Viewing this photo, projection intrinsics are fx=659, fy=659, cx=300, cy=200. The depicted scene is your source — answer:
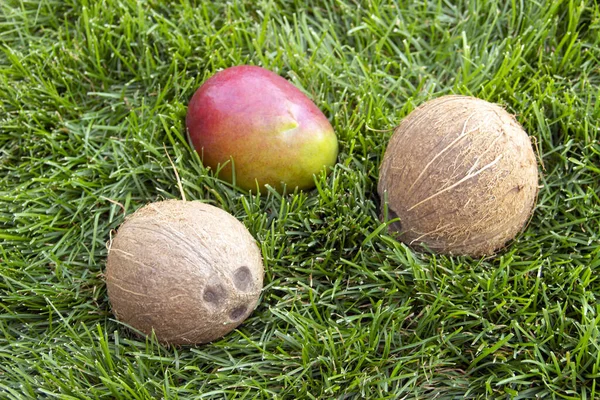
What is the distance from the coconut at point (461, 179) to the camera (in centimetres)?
259

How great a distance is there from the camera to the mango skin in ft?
9.37

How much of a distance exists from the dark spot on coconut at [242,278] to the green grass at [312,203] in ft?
0.66

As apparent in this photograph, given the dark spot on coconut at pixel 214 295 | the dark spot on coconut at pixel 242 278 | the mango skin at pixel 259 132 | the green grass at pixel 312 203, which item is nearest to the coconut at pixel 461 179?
the green grass at pixel 312 203

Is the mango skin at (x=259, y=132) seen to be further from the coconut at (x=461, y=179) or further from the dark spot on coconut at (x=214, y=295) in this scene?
the dark spot on coconut at (x=214, y=295)

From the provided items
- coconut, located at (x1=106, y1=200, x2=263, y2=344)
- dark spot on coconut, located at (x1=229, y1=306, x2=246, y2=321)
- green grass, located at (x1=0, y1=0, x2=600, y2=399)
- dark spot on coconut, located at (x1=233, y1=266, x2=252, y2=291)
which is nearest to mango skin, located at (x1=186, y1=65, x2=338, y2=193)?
green grass, located at (x1=0, y1=0, x2=600, y2=399)

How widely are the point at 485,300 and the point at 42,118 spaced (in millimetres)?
2305

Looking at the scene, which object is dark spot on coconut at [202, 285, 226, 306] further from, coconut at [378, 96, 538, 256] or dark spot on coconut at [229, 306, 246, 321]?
coconut at [378, 96, 538, 256]

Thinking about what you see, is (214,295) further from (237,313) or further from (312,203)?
(312,203)

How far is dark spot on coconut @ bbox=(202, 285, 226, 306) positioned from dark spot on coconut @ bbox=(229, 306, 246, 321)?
94 mm

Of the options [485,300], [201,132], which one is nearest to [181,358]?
[201,132]

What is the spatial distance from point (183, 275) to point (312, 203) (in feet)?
2.55

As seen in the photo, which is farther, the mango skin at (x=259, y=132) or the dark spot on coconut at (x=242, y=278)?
the mango skin at (x=259, y=132)

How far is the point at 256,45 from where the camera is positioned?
342cm

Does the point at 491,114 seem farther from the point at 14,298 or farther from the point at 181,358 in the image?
the point at 14,298
